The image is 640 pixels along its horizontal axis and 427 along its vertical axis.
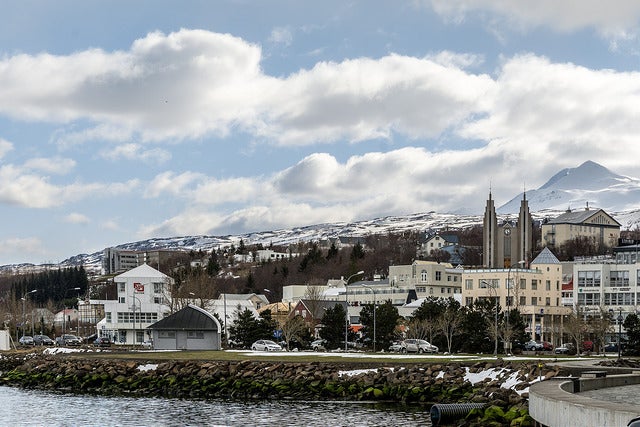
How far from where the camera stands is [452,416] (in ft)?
136

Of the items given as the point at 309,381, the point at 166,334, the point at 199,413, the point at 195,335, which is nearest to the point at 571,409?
the point at 199,413

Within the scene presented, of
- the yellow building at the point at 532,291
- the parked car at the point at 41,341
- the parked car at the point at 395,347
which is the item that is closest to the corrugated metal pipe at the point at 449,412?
the parked car at the point at 395,347

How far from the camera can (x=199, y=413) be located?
4906 centimetres

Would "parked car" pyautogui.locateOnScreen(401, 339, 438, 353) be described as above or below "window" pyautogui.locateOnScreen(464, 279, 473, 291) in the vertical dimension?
below

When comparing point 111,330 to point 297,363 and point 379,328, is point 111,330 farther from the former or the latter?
point 297,363

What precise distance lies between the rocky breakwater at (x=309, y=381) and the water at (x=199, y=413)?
8.34 feet

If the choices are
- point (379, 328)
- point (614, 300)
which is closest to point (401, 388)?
point (379, 328)

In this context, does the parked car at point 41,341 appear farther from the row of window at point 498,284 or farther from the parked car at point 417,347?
the parked car at point 417,347

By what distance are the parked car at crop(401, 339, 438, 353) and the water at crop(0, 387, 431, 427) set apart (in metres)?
34.2

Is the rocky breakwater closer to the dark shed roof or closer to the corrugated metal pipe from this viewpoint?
the corrugated metal pipe

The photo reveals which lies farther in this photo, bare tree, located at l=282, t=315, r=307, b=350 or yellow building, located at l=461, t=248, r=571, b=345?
yellow building, located at l=461, t=248, r=571, b=345

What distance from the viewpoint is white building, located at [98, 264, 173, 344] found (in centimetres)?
13038

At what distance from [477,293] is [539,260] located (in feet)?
31.2

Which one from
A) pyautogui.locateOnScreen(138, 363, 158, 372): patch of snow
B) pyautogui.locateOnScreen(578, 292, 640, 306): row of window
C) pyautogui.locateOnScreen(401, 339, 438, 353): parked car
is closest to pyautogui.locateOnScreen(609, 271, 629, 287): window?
pyautogui.locateOnScreen(578, 292, 640, 306): row of window
